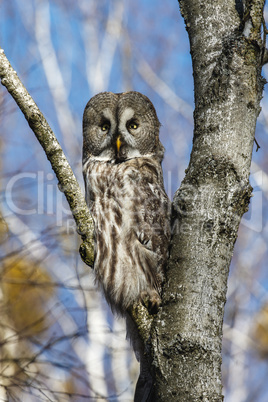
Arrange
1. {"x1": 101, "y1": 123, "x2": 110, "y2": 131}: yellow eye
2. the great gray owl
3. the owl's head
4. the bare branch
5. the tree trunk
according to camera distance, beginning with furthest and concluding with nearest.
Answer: {"x1": 101, "y1": 123, "x2": 110, "y2": 131}: yellow eye
the owl's head
the great gray owl
the bare branch
the tree trunk

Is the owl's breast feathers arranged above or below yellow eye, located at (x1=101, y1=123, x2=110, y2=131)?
below

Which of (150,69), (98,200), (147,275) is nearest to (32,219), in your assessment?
A: (98,200)

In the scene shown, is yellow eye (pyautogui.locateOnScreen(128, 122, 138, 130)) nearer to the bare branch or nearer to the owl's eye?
the owl's eye

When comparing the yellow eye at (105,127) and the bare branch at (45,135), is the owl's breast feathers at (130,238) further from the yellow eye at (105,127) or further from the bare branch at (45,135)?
the yellow eye at (105,127)

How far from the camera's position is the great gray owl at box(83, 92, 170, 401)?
12.1ft

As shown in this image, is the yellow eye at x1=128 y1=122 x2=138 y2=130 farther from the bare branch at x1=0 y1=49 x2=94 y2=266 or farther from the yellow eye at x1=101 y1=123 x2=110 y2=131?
the bare branch at x1=0 y1=49 x2=94 y2=266

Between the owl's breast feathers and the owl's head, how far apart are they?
529mm

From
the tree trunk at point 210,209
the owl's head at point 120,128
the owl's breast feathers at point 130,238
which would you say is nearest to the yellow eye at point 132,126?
the owl's head at point 120,128

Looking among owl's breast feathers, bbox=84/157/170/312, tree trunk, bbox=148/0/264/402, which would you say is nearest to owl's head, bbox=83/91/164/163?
owl's breast feathers, bbox=84/157/170/312

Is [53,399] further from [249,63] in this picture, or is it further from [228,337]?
[228,337]

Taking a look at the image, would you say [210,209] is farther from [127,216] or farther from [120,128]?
[120,128]

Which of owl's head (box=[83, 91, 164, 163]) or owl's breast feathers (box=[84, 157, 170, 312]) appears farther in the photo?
owl's head (box=[83, 91, 164, 163])

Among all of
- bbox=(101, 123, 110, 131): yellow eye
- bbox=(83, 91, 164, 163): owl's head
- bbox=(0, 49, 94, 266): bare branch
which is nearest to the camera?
bbox=(0, 49, 94, 266): bare branch

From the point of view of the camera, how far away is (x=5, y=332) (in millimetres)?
4930
